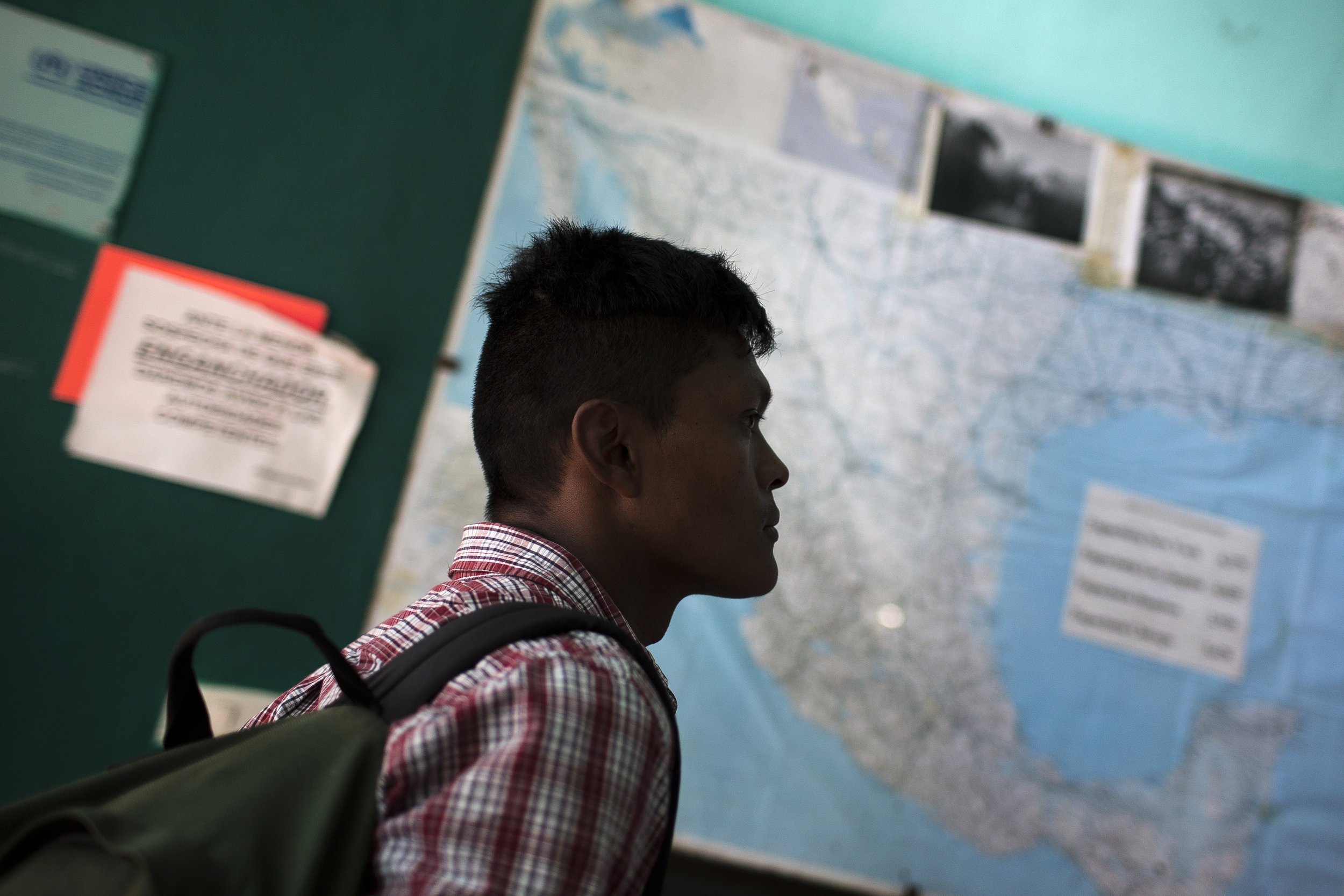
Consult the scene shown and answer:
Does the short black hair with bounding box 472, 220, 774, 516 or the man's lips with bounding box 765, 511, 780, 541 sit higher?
the short black hair with bounding box 472, 220, 774, 516

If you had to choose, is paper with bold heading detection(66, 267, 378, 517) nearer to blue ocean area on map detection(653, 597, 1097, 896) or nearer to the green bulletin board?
the green bulletin board

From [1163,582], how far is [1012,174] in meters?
0.82

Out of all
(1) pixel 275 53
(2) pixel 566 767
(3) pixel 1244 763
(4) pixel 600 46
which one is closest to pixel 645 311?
(2) pixel 566 767

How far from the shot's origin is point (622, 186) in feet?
5.04

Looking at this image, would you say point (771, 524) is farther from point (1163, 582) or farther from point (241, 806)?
point (1163, 582)

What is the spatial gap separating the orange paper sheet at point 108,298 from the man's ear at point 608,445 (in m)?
0.95

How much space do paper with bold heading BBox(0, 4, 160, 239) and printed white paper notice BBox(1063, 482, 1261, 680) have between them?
1.80m

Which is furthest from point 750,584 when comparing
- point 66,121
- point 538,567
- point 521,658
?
point 66,121

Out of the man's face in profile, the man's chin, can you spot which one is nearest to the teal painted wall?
the man's face in profile

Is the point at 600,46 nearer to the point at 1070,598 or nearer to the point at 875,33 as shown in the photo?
the point at 875,33

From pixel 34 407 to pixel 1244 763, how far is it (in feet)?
7.04

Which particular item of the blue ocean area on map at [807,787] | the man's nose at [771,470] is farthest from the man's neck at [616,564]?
the blue ocean area on map at [807,787]

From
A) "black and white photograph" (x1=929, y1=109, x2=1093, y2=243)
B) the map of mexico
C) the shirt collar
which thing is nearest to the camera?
the shirt collar

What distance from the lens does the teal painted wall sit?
1.67 m
